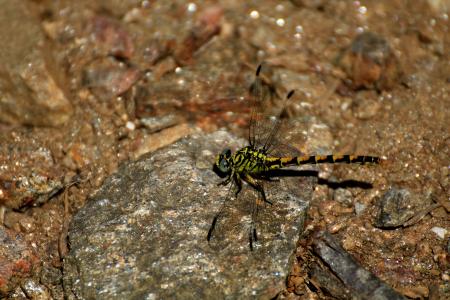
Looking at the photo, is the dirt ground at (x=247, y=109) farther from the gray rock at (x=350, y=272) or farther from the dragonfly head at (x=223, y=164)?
the dragonfly head at (x=223, y=164)

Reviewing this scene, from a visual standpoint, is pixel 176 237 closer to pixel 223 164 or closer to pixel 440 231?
pixel 223 164

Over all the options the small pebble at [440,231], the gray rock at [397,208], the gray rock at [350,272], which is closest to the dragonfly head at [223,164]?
the gray rock at [350,272]

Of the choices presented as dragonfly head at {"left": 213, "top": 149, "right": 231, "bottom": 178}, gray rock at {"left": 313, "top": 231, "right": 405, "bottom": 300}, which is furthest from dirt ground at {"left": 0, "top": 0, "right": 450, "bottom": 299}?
dragonfly head at {"left": 213, "top": 149, "right": 231, "bottom": 178}

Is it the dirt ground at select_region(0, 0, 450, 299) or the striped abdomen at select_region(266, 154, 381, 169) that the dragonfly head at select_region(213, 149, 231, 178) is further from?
the dirt ground at select_region(0, 0, 450, 299)

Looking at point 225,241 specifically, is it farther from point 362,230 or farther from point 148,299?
point 362,230

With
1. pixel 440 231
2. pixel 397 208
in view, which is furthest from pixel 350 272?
pixel 440 231

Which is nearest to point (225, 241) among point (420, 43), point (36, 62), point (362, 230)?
point (362, 230)

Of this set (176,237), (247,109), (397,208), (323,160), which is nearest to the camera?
(176,237)

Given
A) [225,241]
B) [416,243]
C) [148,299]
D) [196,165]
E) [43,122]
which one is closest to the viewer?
[148,299]
